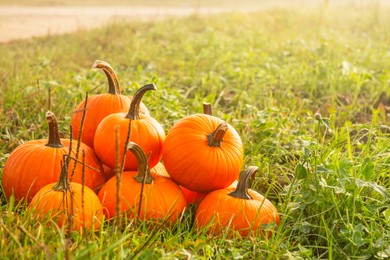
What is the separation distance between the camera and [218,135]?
2.94 m

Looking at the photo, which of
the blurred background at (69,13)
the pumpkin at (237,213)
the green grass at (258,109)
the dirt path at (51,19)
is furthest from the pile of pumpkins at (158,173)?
the dirt path at (51,19)

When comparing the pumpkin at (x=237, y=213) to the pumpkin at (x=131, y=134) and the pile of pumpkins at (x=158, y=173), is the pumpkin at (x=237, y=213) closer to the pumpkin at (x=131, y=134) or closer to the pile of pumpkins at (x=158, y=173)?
the pile of pumpkins at (x=158, y=173)

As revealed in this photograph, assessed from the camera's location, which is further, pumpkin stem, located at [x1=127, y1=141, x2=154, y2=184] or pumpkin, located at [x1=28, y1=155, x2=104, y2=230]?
pumpkin stem, located at [x1=127, y1=141, x2=154, y2=184]

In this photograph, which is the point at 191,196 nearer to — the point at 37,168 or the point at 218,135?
the point at 218,135

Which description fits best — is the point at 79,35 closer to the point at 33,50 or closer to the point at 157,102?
the point at 33,50

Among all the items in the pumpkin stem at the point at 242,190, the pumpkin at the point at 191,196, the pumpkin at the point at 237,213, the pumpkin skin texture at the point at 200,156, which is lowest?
the pumpkin at the point at 191,196

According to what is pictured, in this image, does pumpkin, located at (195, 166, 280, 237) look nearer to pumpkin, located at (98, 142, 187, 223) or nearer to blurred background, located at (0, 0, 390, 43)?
pumpkin, located at (98, 142, 187, 223)

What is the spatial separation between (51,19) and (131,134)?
343 inches

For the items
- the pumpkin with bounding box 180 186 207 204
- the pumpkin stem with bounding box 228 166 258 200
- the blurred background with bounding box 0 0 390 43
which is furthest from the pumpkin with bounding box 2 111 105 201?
the blurred background with bounding box 0 0 390 43

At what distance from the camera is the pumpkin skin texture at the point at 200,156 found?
2.93m

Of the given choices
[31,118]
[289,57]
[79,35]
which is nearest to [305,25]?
[289,57]

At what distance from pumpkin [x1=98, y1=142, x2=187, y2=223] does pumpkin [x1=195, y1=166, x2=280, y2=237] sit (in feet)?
0.52

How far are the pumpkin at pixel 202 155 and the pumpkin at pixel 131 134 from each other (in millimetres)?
90

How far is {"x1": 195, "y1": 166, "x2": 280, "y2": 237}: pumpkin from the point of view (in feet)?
9.29
